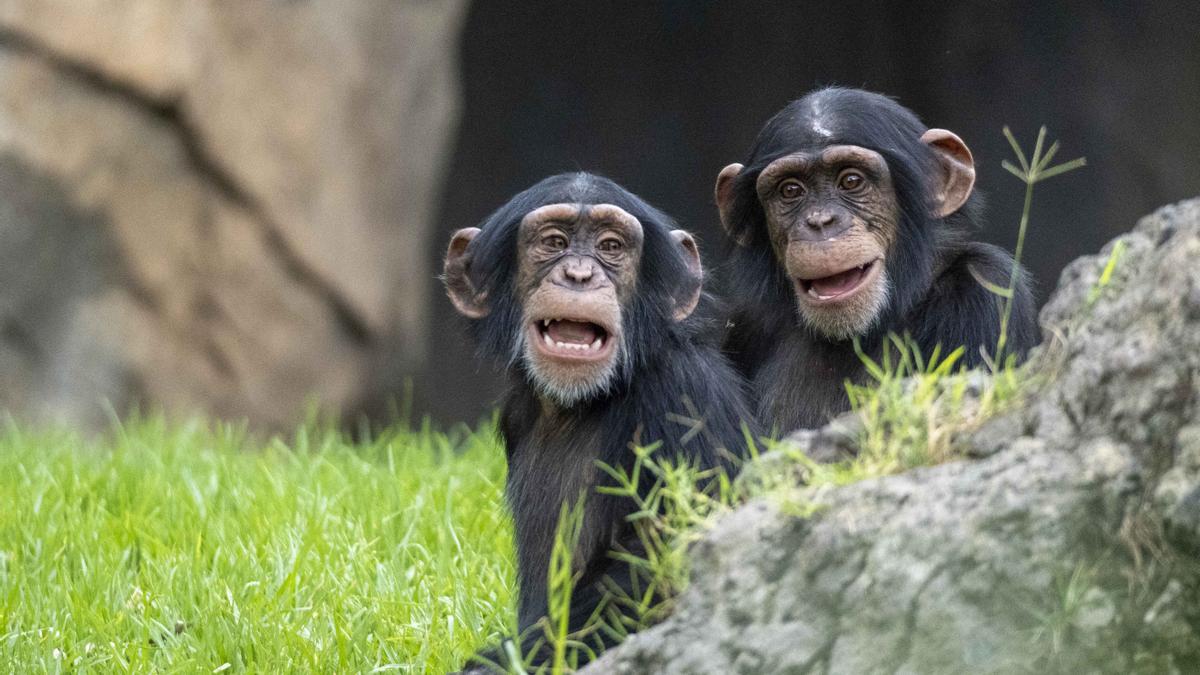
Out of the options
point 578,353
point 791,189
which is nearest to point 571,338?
Result: point 578,353

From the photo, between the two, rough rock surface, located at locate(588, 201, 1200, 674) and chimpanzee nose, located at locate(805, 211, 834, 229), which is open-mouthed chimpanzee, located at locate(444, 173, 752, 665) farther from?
rough rock surface, located at locate(588, 201, 1200, 674)

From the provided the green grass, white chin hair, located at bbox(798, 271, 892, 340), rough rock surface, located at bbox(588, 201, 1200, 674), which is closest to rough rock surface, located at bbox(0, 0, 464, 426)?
the green grass

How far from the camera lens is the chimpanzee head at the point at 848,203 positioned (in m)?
4.99

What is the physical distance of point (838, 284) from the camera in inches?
199

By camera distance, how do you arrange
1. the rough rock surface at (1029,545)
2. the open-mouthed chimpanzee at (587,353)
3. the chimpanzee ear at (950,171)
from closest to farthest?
the rough rock surface at (1029,545)
the open-mouthed chimpanzee at (587,353)
the chimpanzee ear at (950,171)

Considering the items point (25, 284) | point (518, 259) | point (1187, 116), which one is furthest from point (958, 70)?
point (518, 259)

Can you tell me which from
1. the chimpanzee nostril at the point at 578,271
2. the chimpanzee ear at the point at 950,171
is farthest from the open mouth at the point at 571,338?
the chimpanzee ear at the point at 950,171

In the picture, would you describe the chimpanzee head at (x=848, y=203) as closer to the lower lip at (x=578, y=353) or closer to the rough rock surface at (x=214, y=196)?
the lower lip at (x=578, y=353)

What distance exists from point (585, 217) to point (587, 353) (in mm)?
484

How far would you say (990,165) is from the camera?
1240 cm

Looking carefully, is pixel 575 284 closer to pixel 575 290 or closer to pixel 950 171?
pixel 575 290

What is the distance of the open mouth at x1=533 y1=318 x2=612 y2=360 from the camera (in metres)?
4.45

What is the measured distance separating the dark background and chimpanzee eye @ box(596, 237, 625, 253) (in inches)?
265

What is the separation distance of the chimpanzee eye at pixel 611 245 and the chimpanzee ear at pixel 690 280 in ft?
0.79
